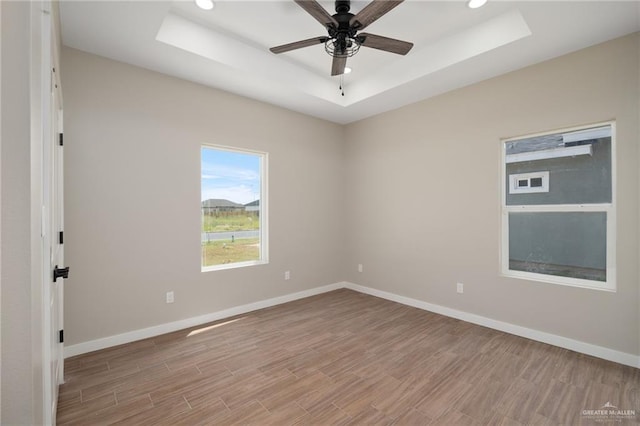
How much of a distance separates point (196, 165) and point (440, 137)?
3.11 metres

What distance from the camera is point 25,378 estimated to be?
2.73 ft

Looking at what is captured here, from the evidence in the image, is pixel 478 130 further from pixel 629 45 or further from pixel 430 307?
pixel 430 307

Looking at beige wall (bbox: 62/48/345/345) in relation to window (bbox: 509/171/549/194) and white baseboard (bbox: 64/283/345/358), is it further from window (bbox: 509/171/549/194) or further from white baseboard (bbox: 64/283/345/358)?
window (bbox: 509/171/549/194)

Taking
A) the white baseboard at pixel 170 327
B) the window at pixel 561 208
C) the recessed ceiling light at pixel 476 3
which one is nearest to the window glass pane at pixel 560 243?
the window at pixel 561 208

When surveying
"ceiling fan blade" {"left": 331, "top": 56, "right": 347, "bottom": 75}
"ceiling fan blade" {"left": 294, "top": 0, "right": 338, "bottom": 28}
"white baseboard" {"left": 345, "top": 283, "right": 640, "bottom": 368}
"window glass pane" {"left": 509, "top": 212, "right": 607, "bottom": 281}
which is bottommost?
"white baseboard" {"left": 345, "top": 283, "right": 640, "bottom": 368}

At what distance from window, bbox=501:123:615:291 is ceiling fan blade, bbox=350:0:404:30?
2179mm

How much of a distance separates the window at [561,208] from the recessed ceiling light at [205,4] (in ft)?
11.0

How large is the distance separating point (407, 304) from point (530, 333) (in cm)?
145

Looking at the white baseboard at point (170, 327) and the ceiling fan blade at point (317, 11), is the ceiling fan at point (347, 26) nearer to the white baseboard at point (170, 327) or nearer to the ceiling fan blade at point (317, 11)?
the ceiling fan blade at point (317, 11)

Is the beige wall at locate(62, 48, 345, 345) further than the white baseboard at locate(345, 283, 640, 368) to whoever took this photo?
Yes

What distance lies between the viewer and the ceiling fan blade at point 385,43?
2324 millimetres

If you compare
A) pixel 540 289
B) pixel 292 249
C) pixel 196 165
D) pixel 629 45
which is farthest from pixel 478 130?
pixel 196 165

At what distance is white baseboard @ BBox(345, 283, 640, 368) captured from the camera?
2.52 metres

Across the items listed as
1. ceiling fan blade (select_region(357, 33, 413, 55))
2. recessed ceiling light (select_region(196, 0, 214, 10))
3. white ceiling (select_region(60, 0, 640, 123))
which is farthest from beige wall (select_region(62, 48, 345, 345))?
ceiling fan blade (select_region(357, 33, 413, 55))
